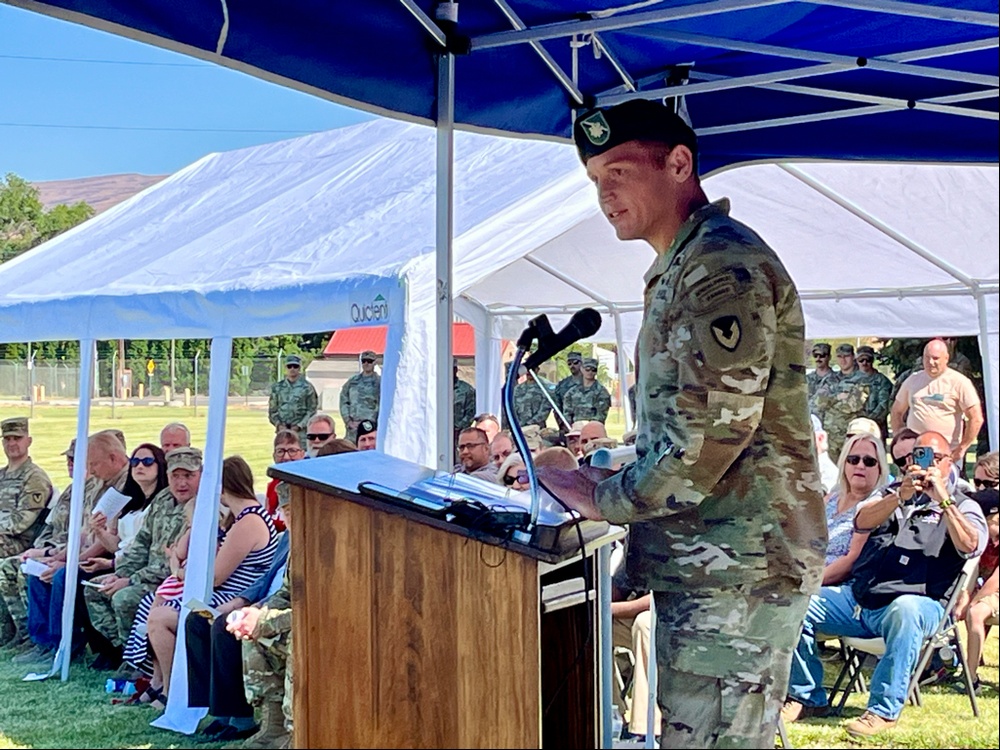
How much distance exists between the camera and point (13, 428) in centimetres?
809

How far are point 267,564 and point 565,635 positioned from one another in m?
3.58

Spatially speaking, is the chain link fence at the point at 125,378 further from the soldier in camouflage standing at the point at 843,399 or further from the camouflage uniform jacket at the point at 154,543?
the camouflage uniform jacket at the point at 154,543

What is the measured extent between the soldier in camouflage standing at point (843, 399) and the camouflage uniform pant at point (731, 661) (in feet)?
37.3

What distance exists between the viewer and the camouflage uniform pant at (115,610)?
6609mm

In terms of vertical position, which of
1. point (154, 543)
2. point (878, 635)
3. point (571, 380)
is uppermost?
point (571, 380)

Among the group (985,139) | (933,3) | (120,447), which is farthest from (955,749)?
(120,447)

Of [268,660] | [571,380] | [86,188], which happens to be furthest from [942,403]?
[86,188]

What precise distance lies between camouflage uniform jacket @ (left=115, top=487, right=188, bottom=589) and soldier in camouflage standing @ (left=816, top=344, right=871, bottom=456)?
8.62 m

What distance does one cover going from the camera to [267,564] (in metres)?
5.75

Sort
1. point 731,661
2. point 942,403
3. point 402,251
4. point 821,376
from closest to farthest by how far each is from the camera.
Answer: point 731,661 < point 402,251 < point 942,403 < point 821,376

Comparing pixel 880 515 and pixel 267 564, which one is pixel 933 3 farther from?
pixel 267 564

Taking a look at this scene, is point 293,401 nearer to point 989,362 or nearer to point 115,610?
point 115,610

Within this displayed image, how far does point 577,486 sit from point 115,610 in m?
5.29

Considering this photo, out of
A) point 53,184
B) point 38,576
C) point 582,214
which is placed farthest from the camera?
point 53,184
